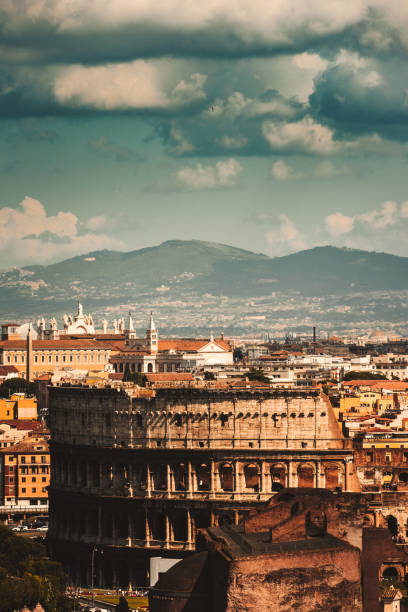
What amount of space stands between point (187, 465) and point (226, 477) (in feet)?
9.87

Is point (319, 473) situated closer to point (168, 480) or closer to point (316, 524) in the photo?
point (168, 480)

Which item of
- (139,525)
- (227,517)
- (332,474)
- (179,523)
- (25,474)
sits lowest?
(139,525)

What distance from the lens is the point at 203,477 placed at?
423 feet

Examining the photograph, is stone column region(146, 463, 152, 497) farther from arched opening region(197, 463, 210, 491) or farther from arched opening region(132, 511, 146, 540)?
arched opening region(197, 463, 210, 491)

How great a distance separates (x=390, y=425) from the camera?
596ft

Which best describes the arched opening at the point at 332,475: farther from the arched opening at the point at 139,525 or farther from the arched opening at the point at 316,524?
the arched opening at the point at 316,524

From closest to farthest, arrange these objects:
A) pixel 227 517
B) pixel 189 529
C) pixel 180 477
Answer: pixel 227 517 < pixel 189 529 < pixel 180 477

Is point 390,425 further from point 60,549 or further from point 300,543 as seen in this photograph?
point 300,543

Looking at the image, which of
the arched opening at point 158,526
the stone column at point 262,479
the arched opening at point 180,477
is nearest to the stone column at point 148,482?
the arched opening at point 180,477

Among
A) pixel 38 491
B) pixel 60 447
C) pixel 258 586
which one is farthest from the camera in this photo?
pixel 38 491

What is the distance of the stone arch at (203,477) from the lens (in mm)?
128500

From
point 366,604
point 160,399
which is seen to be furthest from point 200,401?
point 366,604

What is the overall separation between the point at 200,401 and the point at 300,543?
4599 cm

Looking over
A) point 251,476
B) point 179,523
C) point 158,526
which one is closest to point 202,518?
point 179,523
